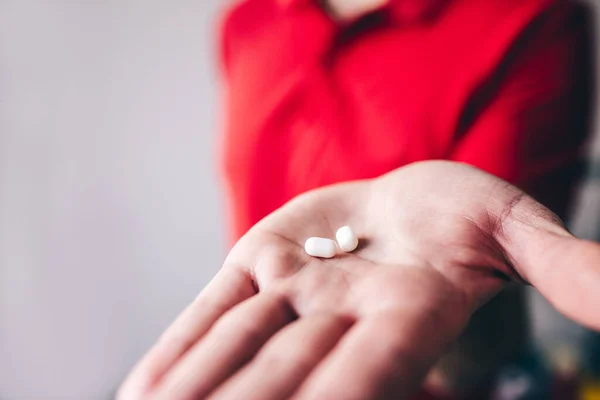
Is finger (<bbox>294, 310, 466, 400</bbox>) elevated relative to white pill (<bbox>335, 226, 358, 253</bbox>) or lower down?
lower down

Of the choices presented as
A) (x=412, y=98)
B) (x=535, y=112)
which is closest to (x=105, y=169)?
(x=412, y=98)

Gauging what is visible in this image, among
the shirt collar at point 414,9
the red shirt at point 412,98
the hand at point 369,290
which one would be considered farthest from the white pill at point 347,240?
the shirt collar at point 414,9

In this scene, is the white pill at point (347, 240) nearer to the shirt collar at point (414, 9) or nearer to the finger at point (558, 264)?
the finger at point (558, 264)

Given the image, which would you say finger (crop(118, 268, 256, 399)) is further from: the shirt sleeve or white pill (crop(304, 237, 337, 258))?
the shirt sleeve

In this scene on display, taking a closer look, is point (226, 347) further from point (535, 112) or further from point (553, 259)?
point (535, 112)

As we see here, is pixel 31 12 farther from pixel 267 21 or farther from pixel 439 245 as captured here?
pixel 439 245

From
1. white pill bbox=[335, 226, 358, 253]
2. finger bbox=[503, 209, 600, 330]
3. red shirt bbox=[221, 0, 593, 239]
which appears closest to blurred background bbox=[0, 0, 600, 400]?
red shirt bbox=[221, 0, 593, 239]

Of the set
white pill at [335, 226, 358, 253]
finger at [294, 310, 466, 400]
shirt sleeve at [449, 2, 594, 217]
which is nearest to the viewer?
finger at [294, 310, 466, 400]
